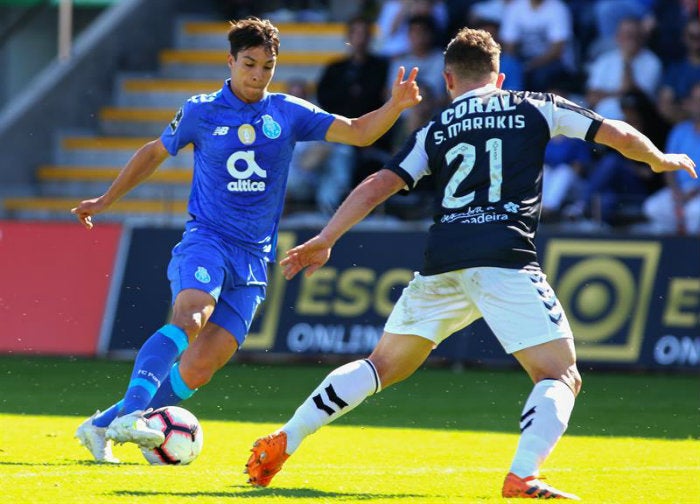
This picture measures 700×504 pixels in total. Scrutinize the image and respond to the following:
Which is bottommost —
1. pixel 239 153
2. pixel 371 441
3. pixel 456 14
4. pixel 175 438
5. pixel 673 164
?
pixel 371 441

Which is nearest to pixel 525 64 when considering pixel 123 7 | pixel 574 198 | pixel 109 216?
pixel 574 198

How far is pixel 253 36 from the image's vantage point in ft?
26.9

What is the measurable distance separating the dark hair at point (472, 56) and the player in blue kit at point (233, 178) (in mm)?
864

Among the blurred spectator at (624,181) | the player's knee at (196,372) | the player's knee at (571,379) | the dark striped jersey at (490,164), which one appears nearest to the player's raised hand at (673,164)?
the dark striped jersey at (490,164)

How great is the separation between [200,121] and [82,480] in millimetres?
2312

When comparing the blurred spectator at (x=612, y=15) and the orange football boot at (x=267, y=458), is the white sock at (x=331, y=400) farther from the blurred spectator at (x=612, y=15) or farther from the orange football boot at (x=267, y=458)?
the blurred spectator at (x=612, y=15)

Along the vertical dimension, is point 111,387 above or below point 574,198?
below

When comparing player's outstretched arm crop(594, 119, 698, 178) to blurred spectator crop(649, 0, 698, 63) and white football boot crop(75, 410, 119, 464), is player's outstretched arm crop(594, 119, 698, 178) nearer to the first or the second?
white football boot crop(75, 410, 119, 464)

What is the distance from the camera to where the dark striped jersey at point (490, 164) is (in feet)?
23.1

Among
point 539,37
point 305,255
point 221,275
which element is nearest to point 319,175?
point 539,37

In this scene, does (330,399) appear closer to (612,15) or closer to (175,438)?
(175,438)

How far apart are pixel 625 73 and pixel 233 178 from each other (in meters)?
8.91

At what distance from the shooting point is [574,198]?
50.6 feet

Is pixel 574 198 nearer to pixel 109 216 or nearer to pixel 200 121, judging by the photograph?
pixel 109 216
